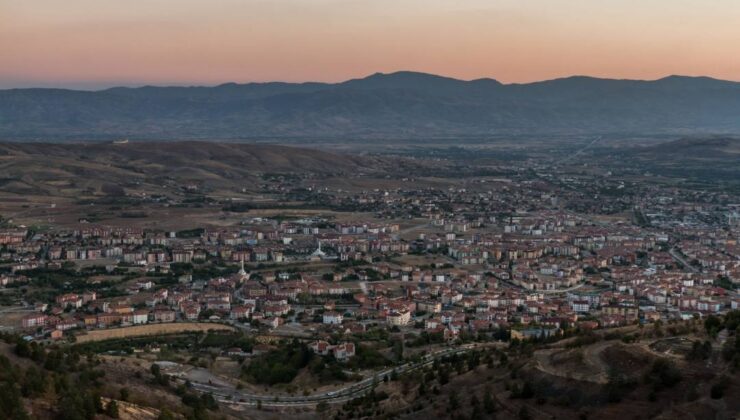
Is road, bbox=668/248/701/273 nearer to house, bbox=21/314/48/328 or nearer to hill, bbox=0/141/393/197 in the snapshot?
house, bbox=21/314/48/328

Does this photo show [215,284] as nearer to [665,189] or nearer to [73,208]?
[73,208]

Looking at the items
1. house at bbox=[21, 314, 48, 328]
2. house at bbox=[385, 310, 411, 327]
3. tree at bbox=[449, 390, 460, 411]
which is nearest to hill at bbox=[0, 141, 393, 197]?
house at bbox=[21, 314, 48, 328]

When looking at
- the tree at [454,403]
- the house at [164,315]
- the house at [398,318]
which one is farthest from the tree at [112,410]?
the house at [164,315]

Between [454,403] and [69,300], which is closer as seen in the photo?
[454,403]

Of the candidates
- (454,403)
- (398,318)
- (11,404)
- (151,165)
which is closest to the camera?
(11,404)

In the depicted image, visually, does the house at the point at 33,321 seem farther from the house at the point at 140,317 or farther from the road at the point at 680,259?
the road at the point at 680,259

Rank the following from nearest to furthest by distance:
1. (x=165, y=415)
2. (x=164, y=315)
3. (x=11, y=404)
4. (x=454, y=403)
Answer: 1. (x=11, y=404)
2. (x=165, y=415)
3. (x=454, y=403)
4. (x=164, y=315)

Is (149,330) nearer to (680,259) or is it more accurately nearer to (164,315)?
(164,315)

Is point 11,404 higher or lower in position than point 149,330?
higher

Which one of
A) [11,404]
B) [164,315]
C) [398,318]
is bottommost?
[164,315]

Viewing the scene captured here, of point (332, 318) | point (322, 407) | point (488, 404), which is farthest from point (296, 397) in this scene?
point (332, 318)
